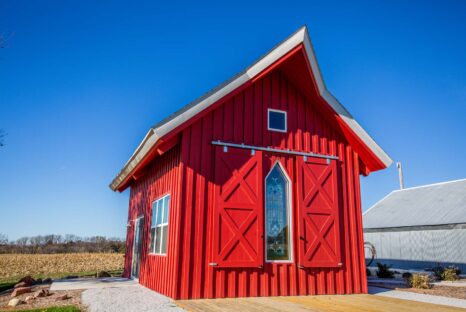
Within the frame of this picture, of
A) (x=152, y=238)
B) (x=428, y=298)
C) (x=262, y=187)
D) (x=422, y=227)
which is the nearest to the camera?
(x=428, y=298)

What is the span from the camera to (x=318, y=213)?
26.5 feet

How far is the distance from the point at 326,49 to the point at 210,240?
570cm

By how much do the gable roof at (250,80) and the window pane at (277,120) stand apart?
3.34ft

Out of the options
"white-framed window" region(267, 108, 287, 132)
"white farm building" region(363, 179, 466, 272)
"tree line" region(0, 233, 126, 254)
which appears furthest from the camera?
"tree line" region(0, 233, 126, 254)

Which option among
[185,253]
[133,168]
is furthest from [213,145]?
[133,168]

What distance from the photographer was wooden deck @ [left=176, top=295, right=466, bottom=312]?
5.65 m

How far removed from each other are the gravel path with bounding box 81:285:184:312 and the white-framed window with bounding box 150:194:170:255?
1036 millimetres

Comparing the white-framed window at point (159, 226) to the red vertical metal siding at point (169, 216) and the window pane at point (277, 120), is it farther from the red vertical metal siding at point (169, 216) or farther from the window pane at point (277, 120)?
the window pane at point (277, 120)

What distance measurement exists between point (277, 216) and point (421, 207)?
57.6 feet

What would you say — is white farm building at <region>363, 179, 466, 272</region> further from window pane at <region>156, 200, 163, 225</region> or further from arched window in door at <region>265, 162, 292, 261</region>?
window pane at <region>156, 200, 163, 225</region>

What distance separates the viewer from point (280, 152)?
8.09 m

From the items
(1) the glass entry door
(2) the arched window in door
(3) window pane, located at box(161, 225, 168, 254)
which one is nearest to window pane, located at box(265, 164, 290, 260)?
(2) the arched window in door

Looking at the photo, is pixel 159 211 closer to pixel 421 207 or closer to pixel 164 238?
pixel 164 238

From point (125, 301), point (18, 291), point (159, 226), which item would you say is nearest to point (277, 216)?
point (159, 226)
